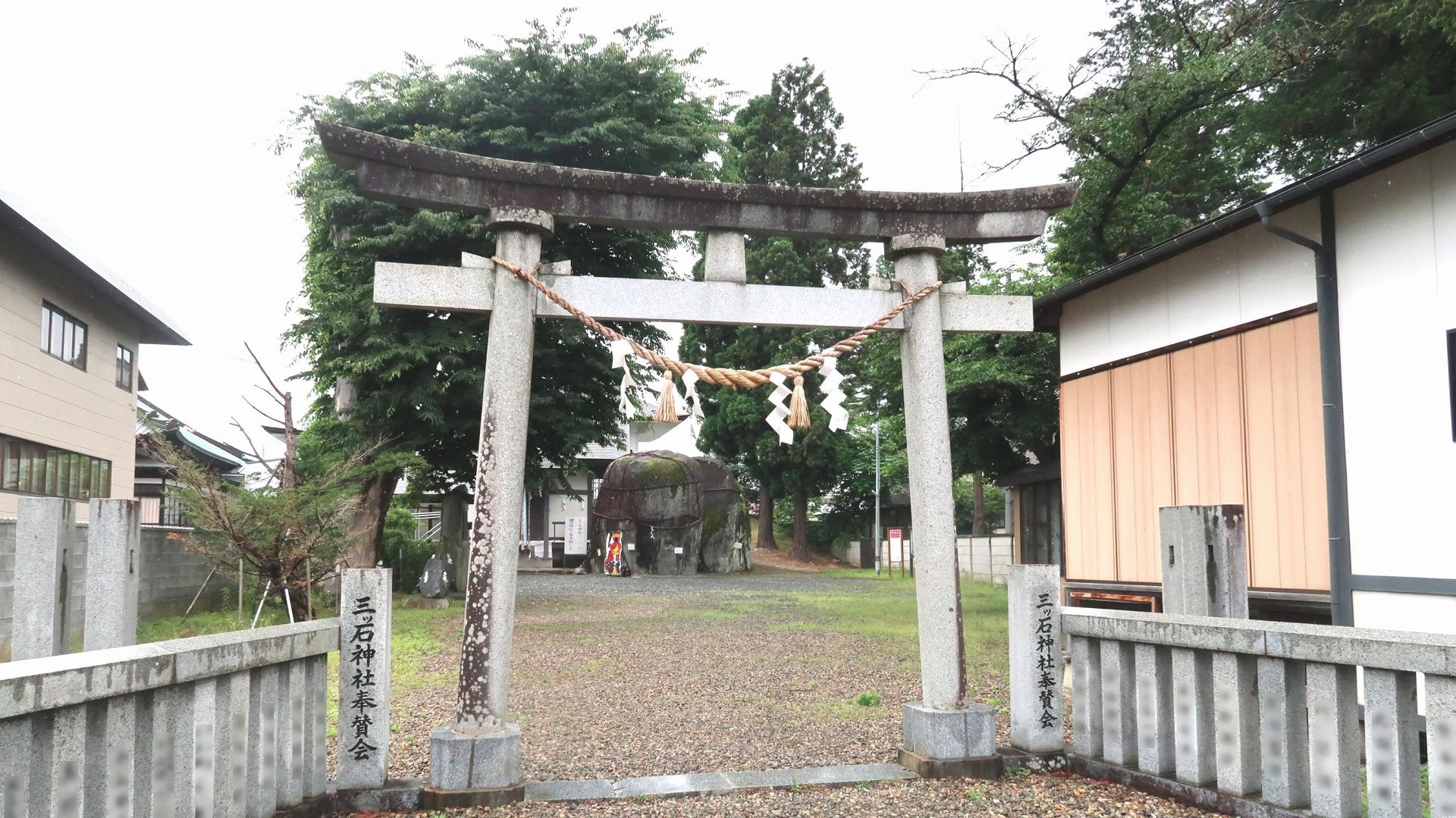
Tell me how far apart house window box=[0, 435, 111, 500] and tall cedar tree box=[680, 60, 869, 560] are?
16.6 metres

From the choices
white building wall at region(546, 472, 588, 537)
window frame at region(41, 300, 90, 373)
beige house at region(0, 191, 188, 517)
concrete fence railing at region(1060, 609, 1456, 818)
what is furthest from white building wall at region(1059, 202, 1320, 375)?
white building wall at region(546, 472, 588, 537)

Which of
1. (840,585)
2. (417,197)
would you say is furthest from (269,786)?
(840,585)

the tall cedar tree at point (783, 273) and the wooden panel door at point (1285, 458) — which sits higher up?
the tall cedar tree at point (783, 273)

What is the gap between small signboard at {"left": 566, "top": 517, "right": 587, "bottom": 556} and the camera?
30031mm

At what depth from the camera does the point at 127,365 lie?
59.2 feet

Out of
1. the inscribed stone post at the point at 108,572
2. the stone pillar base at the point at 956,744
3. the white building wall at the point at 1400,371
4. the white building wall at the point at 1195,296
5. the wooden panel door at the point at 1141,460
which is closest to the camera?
the inscribed stone post at the point at 108,572

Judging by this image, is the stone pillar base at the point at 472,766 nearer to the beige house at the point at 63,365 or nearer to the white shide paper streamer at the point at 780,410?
the white shide paper streamer at the point at 780,410

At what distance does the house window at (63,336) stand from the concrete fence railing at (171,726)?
39.3 feet

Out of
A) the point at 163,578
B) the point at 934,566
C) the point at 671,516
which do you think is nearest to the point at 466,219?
the point at 163,578

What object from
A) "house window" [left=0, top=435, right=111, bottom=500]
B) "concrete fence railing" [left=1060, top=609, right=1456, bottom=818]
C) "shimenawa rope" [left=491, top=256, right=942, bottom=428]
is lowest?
"concrete fence railing" [left=1060, top=609, right=1456, bottom=818]

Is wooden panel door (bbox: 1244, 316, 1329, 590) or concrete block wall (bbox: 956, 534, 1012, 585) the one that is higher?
wooden panel door (bbox: 1244, 316, 1329, 590)

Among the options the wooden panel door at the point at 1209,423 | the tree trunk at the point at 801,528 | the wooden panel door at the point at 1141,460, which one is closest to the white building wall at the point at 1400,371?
the wooden panel door at the point at 1209,423

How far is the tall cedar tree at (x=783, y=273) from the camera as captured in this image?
2948 centimetres

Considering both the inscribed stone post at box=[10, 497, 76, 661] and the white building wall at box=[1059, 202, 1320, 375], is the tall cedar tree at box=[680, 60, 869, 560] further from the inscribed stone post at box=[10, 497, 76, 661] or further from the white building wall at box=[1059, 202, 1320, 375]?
the inscribed stone post at box=[10, 497, 76, 661]
